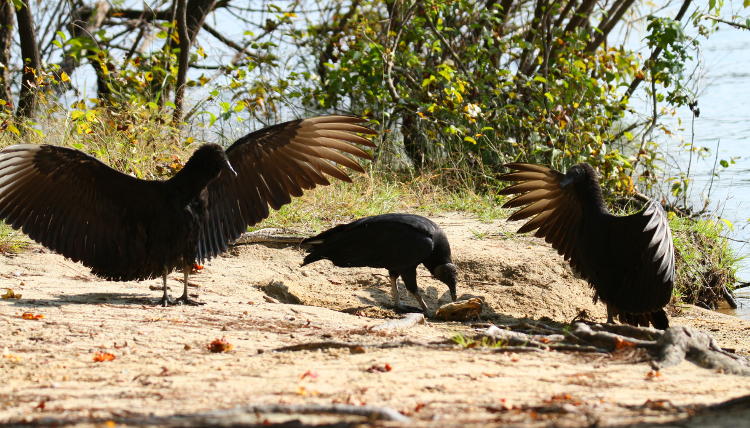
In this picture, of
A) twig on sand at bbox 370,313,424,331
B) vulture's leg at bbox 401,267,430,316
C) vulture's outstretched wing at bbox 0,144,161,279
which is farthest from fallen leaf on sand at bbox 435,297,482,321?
vulture's outstretched wing at bbox 0,144,161,279

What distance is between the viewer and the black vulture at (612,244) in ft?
16.0

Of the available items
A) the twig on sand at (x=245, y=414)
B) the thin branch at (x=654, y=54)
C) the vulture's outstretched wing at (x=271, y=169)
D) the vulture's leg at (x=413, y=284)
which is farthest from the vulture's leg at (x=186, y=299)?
the thin branch at (x=654, y=54)

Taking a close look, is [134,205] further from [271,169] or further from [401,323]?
[401,323]

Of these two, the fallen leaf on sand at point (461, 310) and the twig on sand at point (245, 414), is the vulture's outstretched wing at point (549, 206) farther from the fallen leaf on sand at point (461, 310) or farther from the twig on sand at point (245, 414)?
the twig on sand at point (245, 414)

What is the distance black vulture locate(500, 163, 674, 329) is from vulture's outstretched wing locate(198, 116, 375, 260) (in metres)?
1.33

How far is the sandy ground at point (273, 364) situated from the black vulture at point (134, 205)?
278 mm

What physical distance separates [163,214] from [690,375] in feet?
9.45

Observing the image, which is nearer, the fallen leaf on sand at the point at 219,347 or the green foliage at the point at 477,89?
the fallen leaf on sand at the point at 219,347

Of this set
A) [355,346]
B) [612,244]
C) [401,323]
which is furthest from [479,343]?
[612,244]

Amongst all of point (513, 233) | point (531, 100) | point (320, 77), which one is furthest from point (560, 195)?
point (320, 77)

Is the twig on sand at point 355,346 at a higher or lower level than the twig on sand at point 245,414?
higher

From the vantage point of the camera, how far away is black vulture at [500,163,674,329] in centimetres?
487

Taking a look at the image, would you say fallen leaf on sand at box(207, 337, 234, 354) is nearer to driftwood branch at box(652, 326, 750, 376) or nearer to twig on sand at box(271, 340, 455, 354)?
twig on sand at box(271, 340, 455, 354)

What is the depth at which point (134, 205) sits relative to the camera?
4.78m
